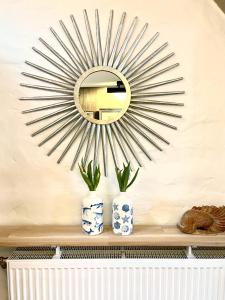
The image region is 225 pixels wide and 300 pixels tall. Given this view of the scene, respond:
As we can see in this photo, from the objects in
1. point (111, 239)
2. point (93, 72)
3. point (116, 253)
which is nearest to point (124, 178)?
point (111, 239)

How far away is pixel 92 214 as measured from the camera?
1368 mm

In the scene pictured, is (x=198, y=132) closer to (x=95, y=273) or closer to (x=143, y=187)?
(x=143, y=187)

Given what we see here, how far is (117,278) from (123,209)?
1.06ft

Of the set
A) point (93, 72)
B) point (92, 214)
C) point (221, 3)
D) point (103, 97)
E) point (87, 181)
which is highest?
point (221, 3)

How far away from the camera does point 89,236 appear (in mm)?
1368

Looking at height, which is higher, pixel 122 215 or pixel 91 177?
pixel 91 177

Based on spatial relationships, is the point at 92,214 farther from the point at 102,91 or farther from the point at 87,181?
the point at 102,91

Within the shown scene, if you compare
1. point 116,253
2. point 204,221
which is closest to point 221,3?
point 204,221

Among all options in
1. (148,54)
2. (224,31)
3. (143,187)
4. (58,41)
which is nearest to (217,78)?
(224,31)

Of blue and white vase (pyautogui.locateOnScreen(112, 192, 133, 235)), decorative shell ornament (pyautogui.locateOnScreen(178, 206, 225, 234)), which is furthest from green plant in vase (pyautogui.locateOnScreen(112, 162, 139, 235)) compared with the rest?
decorative shell ornament (pyautogui.locateOnScreen(178, 206, 225, 234))

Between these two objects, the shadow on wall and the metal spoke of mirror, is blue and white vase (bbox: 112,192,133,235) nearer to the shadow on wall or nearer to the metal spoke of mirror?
the metal spoke of mirror

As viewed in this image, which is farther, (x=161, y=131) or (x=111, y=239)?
(x=161, y=131)

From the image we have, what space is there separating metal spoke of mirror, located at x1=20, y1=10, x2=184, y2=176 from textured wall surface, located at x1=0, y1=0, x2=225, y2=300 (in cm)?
5

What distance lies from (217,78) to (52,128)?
806 millimetres
